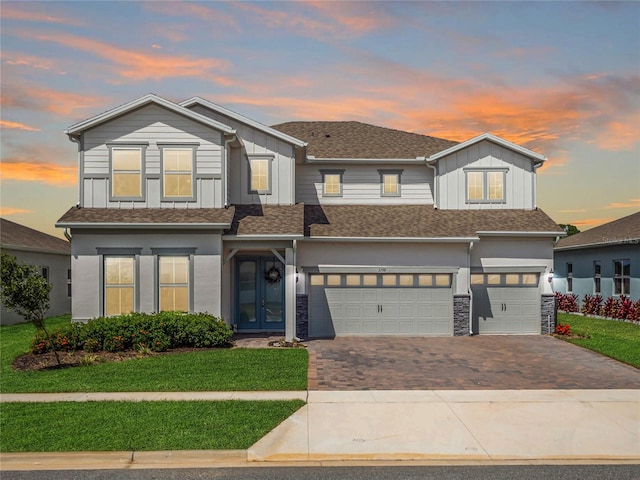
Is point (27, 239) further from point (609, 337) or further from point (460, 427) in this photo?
point (609, 337)

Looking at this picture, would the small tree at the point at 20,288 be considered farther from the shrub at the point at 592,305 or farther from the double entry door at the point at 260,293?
the shrub at the point at 592,305

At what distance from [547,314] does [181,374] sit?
1436 centimetres

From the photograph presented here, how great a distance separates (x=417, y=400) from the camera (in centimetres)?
1120

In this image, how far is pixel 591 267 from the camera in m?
29.3

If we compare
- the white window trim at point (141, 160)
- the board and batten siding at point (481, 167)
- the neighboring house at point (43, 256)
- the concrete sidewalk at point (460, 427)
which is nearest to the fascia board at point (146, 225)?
the white window trim at point (141, 160)

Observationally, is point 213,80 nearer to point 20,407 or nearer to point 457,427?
point 20,407

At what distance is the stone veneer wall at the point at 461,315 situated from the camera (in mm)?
20344

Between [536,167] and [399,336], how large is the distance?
9.30m

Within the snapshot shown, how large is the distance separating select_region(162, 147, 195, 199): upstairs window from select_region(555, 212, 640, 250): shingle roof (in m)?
19.7

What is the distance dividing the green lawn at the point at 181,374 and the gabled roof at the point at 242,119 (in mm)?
8219

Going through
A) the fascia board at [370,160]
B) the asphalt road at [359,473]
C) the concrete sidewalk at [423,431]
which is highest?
the fascia board at [370,160]

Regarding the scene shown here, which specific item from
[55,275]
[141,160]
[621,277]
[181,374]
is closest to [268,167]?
[141,160]

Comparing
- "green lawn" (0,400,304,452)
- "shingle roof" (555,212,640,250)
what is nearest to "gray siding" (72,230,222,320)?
"green lawn" (0,400,304,452)

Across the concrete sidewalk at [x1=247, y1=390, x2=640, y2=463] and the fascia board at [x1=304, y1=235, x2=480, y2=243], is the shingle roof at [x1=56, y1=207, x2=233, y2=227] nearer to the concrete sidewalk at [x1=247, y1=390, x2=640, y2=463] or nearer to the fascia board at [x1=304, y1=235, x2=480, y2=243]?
the fascia board at [x1=304, y1=235, x2=480, y2=243]
